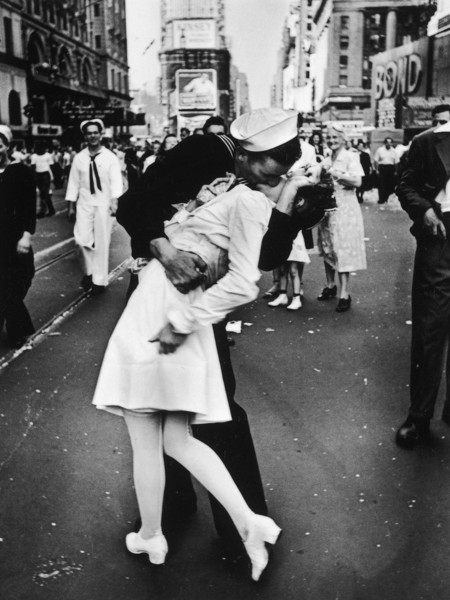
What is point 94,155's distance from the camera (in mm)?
9367

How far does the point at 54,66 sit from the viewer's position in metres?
52.7

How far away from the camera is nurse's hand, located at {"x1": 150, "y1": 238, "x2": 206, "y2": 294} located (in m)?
2.67

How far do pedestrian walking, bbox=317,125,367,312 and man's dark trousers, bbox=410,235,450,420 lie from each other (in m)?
3.71

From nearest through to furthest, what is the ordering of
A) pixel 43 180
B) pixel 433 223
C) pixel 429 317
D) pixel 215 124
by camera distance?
pixel 433 223, pixel 429 317, pixel 215 124, pixel 43 180

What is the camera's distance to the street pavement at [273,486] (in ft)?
9.89

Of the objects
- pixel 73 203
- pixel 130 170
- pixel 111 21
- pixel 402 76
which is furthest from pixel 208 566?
pixel 111 21

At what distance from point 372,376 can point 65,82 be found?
196 feet

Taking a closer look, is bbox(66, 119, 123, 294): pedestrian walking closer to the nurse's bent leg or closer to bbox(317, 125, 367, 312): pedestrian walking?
bbox(317, 125, 367, 312): pedestrian walking

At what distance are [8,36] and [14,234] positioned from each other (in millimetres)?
45164

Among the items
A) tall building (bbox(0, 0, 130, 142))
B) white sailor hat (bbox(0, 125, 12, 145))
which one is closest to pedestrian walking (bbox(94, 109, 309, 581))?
white sailor hat (bbox(0, 125, 12, 145))

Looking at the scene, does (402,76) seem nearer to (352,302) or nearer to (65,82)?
(65,82)

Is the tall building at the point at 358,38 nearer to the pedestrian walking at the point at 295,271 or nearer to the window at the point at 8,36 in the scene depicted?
the window at the point at 8,36

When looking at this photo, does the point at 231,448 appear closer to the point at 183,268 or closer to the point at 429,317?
the point at 183,268

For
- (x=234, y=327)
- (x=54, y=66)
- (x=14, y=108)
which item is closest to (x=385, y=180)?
(x=234, y=327)
